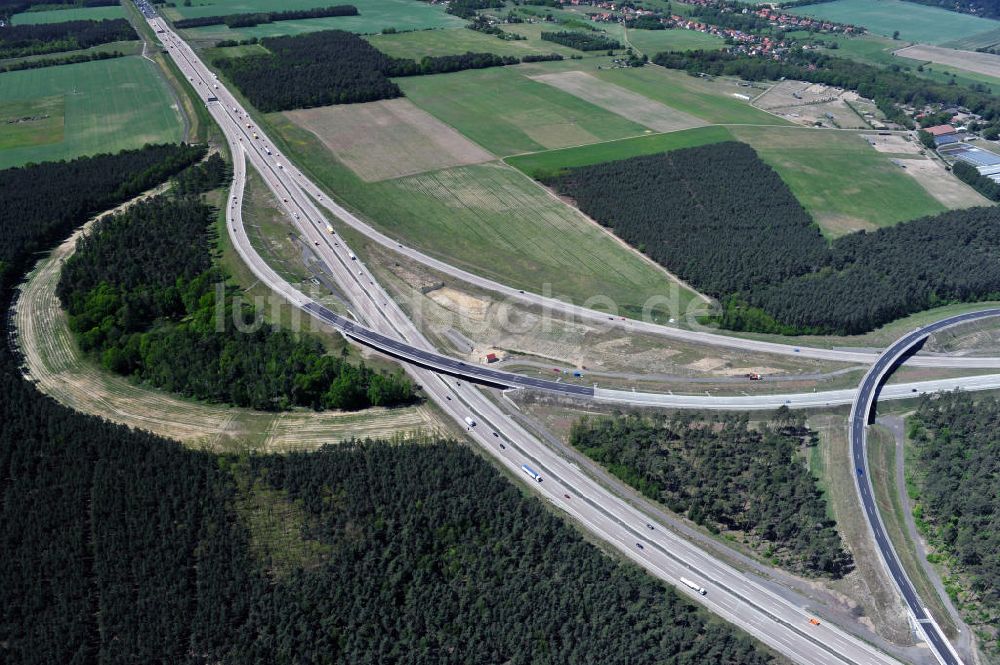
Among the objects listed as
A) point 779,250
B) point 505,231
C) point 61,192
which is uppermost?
point 779,250

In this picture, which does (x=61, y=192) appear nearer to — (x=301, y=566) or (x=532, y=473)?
(x=301, y=566)

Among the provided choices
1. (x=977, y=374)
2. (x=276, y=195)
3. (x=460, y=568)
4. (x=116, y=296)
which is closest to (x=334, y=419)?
(x=460, y=568)

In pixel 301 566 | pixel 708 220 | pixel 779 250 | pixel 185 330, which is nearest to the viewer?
pixel 301 566

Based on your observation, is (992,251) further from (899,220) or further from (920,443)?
(920,443)

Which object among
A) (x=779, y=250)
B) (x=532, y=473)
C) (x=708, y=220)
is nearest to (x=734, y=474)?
(x=532, y=473)

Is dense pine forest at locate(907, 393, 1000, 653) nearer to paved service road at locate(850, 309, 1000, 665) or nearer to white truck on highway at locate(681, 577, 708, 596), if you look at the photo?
paved service road at locate(850, 309, 1000, 665)

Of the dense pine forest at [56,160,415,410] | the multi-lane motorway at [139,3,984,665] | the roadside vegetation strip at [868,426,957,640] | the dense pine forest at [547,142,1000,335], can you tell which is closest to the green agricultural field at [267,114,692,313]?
the dense pine forest at [547,142,1000,335]

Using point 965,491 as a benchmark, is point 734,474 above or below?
below
